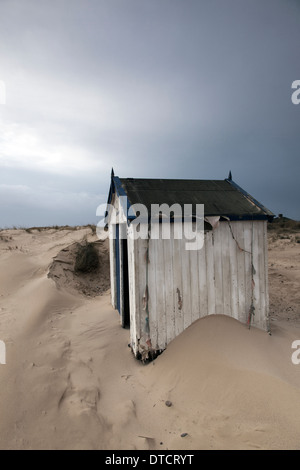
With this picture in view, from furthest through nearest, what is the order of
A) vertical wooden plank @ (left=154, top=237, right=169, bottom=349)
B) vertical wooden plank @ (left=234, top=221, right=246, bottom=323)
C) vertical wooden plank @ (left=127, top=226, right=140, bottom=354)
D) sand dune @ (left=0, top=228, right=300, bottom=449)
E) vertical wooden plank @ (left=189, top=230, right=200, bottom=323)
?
1. vertical wooden plank @ (left=234, top=221, right=246, bottom=323)
2. vertical wooden plank @ (left=189, top=230, right=200, bottom=323)
3. vertical wooden plank @ (left=154, top=237, right=169, bottom=349)
4. vertical wooden plank @ (left=127, top=226, right=140, bottom=354)
5. sand dune @ (left=0, top=228, right=300, bottom=449)

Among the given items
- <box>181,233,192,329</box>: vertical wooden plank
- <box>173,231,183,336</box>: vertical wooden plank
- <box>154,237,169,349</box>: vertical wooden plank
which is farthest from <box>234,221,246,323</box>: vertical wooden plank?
<box>154,237,169,349</box>: vertical wooden plank

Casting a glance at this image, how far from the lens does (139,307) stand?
15.0 feet

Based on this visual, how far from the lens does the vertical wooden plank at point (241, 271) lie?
5008 mm

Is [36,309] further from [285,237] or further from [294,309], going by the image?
[285,237]

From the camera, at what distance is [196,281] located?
4789mm

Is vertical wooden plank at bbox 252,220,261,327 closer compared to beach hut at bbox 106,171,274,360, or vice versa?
beach hut at bbox 106,171,274,360

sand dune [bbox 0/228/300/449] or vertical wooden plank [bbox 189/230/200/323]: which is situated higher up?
vertical wooden plank [bbox 189/230/200/323]

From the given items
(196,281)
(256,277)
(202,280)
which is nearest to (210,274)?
(202,280)

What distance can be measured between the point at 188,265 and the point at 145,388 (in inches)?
82.0

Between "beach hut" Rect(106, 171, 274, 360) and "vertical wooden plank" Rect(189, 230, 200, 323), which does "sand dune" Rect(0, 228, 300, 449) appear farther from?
"beach hut" Rect(106, 171, 274, 360)

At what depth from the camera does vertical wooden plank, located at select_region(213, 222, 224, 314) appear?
16.0 feet

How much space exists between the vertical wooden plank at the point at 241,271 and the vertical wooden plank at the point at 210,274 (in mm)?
538

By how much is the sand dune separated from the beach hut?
31 cm

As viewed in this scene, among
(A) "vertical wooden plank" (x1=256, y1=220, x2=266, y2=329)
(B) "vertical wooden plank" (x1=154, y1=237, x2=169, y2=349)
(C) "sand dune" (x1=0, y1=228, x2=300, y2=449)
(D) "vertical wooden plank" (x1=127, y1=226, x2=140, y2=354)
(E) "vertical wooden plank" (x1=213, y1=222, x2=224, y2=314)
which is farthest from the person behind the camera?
(A) "vertical wooden plank" (x1=256, y1=220, x2=266, y2=329)
